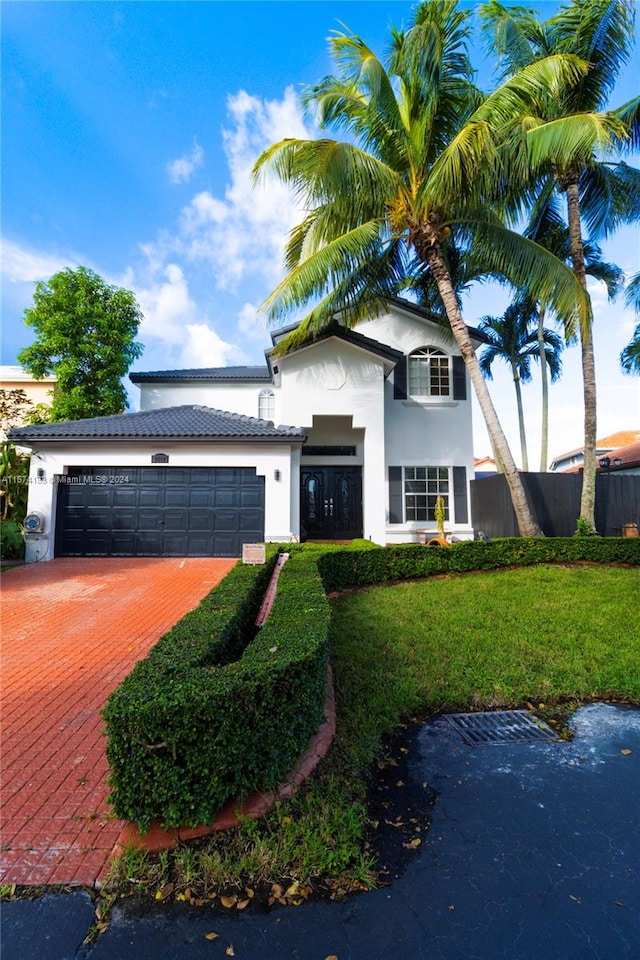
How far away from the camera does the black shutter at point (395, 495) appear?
14.1m

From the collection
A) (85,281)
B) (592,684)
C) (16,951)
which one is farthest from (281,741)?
(85,281)

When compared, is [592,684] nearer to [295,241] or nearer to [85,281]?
[295,241]

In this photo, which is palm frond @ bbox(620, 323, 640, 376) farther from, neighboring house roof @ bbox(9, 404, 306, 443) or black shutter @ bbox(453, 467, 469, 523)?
neighboring house roof @ bbox(9, 404, 306, 443)

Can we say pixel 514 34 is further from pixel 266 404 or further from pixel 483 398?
pixel 266 404

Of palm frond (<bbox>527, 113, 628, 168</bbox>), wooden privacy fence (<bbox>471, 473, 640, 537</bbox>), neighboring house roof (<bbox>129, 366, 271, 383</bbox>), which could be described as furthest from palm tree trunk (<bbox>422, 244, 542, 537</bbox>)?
neighboring house roof (<bbox>129, 366, 271, 383</bbox>)

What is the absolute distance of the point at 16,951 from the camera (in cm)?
200

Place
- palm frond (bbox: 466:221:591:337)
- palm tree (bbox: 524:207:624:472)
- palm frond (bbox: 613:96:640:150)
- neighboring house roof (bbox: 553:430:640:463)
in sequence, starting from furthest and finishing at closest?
neighboring house roof (bbox: 553:430:640:463) < palm tree (bbox: 524:207:624:472) < palm frond (bbox: 613:96:640:150) < palm frond (bbox: 466:221:591:337)

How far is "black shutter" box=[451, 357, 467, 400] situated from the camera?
14.6 metres

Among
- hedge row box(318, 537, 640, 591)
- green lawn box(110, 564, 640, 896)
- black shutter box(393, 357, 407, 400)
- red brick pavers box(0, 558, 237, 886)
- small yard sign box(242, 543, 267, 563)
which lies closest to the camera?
green lawn box(110, 564, 640, 896)

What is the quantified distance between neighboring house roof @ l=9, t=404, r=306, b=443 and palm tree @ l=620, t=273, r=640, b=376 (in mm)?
13687

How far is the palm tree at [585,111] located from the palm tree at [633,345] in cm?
497

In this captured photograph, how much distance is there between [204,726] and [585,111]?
15.4 metres

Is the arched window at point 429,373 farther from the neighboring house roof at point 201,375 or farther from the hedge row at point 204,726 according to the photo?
the hedge row at point 204,726

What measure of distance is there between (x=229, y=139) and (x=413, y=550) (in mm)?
10488
